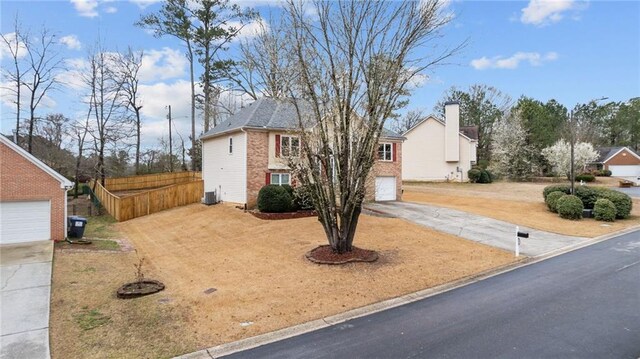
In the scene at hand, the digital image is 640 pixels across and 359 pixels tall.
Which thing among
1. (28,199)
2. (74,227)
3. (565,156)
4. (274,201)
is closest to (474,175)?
(565,156)

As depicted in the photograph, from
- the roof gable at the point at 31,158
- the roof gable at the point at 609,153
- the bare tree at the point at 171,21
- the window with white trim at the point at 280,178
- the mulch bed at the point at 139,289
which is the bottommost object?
the mulch bed at the point at 139,289

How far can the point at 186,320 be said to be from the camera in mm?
7809

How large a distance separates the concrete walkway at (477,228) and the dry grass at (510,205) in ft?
4.55

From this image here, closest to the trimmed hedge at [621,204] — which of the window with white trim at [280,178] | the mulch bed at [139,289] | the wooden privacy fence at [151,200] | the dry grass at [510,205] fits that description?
the dry grass at [510,205]

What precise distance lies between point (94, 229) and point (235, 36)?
22530 mm

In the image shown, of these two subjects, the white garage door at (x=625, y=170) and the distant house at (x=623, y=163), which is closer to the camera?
the white garage door at (x=625, y=170)

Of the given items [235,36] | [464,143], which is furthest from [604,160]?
[235,36]

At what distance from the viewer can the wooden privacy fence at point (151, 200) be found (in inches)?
931

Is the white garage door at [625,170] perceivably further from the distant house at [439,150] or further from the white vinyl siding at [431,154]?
the white vinyl siding at [431,154]

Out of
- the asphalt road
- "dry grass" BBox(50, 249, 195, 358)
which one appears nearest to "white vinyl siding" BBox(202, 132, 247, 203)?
"dry grass" BBox(50, 249, 195, 358)

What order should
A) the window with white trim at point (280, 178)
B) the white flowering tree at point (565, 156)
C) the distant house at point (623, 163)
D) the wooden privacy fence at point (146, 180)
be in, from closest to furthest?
the window with white trim at point (280, 178) < the wooden privacy fence at point (146, 180) < the white flowering tree at point (565, 156) < the distant house at point (623, 163)

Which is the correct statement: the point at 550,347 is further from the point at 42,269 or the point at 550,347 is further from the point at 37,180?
the point at 37,180

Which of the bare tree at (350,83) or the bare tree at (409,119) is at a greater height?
the bare tree at (409,119)

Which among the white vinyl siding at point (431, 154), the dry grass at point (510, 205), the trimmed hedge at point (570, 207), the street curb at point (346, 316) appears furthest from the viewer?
the white vinyl siding at point (431, 154)
